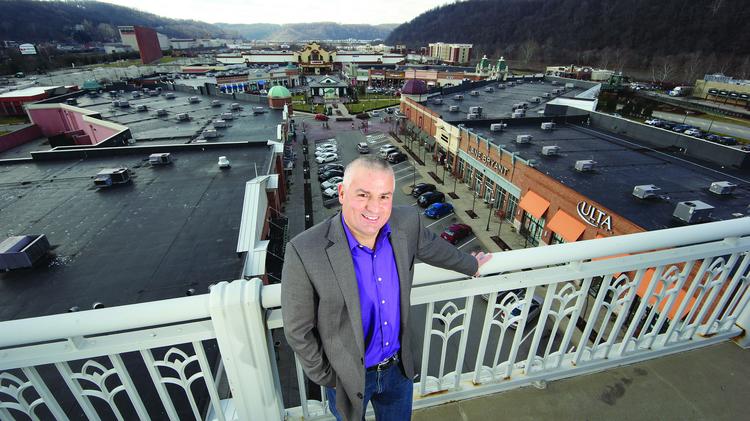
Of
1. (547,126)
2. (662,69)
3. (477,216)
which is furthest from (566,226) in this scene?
(662,69)

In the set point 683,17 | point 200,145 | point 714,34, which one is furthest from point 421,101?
point 683,17

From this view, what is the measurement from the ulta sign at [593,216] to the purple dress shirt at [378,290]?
46.0 ft

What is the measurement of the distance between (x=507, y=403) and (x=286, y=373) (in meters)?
9.83

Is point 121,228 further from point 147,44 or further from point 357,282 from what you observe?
point 147,44

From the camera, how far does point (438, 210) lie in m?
22.3

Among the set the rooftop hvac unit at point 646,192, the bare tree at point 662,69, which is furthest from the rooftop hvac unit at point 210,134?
the bare tree at point 662,69

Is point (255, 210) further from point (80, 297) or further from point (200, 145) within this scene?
point (200, 145)

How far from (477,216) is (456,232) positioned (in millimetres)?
3412

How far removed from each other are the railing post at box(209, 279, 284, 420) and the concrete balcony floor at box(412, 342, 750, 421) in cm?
151

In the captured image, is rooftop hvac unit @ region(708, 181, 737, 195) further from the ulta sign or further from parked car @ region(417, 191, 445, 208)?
parked car @ region(417, 191, 445, 208)

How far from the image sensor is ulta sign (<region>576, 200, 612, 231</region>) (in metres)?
13.2

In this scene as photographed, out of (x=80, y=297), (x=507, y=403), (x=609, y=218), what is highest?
(x=507, y=403)

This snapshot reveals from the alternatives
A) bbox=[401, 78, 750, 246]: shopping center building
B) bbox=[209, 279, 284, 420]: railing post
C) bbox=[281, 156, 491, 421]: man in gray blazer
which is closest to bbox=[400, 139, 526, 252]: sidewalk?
bbox=[401, 78, 750, 246]: shopping center building

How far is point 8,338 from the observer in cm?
178
